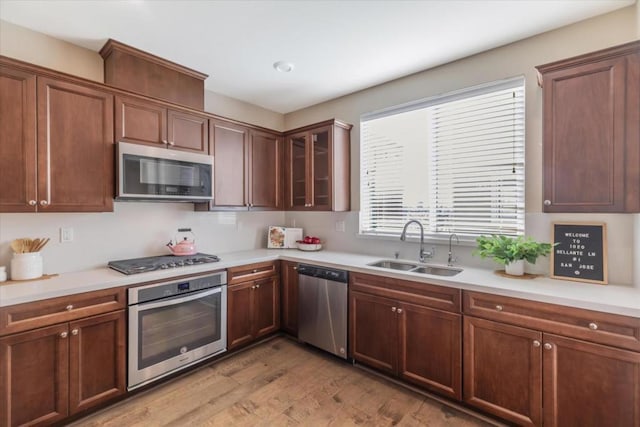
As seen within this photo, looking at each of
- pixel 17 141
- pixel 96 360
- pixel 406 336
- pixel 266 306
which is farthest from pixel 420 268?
pixel 17 141

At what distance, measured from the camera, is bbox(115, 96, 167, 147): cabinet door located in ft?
7.59

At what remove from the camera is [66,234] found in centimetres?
231

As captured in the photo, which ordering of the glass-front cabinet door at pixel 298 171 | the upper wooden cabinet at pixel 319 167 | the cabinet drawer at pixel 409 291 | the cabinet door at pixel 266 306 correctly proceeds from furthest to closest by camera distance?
the glass-front cabinet door at pixel 298 171 < the upper wooden cabinet at pixel 319 167 < the cabinet door at pixel 266 306 < the cabinet drawer at pixel 409 291

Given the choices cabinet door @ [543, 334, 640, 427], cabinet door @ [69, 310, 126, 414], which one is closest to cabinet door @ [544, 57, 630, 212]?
cabinet door @ [543, 334, 640, 427]

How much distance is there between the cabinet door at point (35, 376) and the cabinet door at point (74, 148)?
83 cm

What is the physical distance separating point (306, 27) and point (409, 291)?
212 centimetres

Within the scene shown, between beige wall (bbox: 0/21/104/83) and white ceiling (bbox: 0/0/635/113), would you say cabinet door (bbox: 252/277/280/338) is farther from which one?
beige wall (bbox: 0/21/104/83)

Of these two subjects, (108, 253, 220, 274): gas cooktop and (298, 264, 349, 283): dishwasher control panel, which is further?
(298, 264, 349, 283): dishwasher control panel

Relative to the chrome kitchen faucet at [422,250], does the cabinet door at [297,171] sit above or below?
above

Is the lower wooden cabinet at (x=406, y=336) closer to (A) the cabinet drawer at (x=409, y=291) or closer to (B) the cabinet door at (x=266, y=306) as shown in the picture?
(A) the cabinet drawer at (x=409, y=291)

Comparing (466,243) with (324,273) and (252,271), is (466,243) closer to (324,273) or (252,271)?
(324,273)

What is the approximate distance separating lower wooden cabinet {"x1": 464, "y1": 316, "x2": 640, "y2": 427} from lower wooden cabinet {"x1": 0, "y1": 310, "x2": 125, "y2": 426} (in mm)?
2442

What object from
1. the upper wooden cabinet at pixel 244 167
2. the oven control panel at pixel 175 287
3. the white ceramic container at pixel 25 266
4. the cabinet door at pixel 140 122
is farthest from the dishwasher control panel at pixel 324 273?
the white ceramic container at pixel 25 266

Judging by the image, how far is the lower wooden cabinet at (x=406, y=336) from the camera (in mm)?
2084
